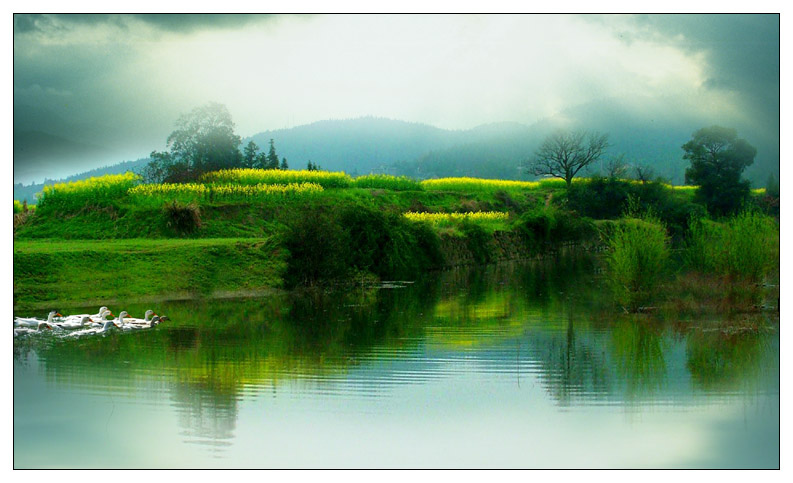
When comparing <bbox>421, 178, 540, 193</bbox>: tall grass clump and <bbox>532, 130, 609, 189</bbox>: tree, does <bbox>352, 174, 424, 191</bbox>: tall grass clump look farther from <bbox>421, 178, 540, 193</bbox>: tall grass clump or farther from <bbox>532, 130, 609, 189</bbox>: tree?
<bbox>532, 130, 609, 189</bbox>: tree

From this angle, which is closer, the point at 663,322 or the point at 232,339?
the point at 232,339

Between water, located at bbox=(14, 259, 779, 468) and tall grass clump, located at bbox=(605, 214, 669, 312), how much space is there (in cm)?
109

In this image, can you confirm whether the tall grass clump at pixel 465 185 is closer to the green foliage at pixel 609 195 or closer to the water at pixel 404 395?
the green foliage at pixel 609 195

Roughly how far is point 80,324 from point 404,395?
25.8ft

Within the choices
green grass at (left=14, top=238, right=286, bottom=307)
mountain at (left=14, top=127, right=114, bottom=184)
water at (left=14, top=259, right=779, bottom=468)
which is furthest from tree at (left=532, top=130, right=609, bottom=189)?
mountain at (left=14, top=127, right=114, bottom=184)

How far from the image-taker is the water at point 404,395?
8.24 meters

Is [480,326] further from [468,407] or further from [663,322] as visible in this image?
[468,407]

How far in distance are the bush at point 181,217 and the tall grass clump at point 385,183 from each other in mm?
14469

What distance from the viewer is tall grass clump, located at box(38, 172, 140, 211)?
2702 centimetres

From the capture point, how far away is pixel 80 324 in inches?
584

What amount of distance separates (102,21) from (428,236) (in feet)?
55.7

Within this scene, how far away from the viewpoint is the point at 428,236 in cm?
2945

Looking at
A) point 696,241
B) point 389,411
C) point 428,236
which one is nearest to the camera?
point 389,411

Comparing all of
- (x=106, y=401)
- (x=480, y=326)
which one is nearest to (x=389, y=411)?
(x=106, y=401)
